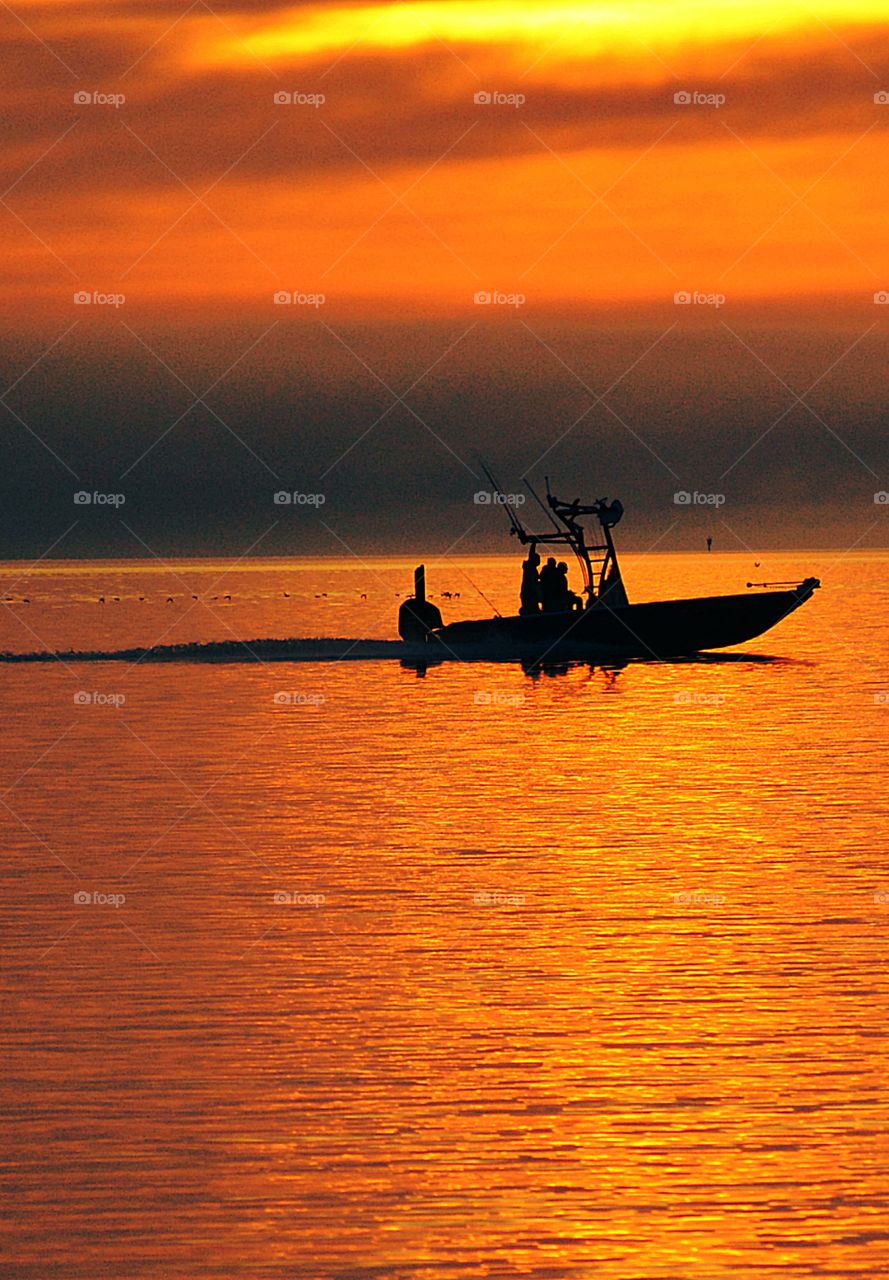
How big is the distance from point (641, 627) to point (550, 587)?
18.4 ft

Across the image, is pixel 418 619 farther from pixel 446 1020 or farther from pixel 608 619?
pixel 446 1020

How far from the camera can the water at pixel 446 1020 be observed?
14.0 meters

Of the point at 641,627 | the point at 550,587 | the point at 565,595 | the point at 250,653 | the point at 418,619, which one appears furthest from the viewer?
the point at 250,653

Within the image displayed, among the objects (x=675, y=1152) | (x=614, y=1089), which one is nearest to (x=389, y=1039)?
(x=614, y=1089)

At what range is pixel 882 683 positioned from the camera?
72.0 meters

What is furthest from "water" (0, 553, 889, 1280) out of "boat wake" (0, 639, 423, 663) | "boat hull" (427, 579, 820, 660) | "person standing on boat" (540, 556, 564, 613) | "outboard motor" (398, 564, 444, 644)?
"boat wake" (0, 639, 423, 663)

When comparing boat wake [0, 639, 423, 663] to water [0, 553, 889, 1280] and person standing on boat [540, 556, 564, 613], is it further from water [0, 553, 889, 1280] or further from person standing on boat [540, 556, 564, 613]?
water [0, 553, 889, 1280]

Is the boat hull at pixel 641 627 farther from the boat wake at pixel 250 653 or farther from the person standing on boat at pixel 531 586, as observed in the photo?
the boat wake at pixel 250 653

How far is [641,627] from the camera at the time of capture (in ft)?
269

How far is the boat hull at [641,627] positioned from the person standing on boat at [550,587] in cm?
46

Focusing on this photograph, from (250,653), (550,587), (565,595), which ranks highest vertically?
(550,587)

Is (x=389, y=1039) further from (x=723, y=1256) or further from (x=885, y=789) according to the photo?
(x=885, y=789)

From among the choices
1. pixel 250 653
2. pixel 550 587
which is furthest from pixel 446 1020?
pixel 250 653

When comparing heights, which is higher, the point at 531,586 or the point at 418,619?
the point at 531,586
